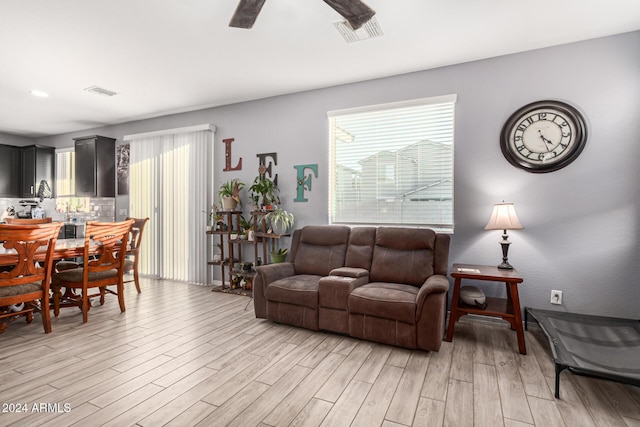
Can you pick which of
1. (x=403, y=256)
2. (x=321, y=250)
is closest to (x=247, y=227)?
(x=321, y=250)

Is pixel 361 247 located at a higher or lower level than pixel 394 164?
lower

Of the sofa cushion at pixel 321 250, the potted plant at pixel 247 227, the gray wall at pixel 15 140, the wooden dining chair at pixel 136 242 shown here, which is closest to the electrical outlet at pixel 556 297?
the sofa cushion at pixel 321 250

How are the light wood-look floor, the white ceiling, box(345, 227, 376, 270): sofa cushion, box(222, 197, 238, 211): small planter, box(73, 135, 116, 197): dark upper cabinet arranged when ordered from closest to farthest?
the light wood-look floor → the white ceiling → box(345, 227, 376, 270): sofa cushion → box(222, 197, 238, 211): small planter → box(73, 135, 116, 197): dark upper cabinet

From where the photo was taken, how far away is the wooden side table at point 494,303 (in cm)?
260

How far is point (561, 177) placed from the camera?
308 centimetres

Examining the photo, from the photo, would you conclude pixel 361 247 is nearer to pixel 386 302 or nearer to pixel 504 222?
pixel 386 302

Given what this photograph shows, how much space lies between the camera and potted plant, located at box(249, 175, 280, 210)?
4262 mm

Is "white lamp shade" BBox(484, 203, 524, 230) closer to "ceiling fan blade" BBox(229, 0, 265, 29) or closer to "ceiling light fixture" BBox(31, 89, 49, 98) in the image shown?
"ceiling fan blade" BBox(229, 0, 265, 29)

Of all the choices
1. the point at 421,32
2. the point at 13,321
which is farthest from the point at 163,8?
the point at 13,321

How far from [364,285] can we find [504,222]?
4.66 feet

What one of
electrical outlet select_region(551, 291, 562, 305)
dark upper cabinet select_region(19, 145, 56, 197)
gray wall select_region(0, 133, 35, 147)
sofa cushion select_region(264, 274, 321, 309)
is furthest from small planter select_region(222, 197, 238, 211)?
gray wall select_region(0, 133, 35, 147)

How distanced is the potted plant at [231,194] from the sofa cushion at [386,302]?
2.33 m

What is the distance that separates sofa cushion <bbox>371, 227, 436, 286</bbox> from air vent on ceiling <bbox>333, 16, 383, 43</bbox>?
6.24ft

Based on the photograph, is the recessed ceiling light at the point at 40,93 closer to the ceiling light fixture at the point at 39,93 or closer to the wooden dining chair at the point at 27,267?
the ceiling light fixture at the point at 39,93
